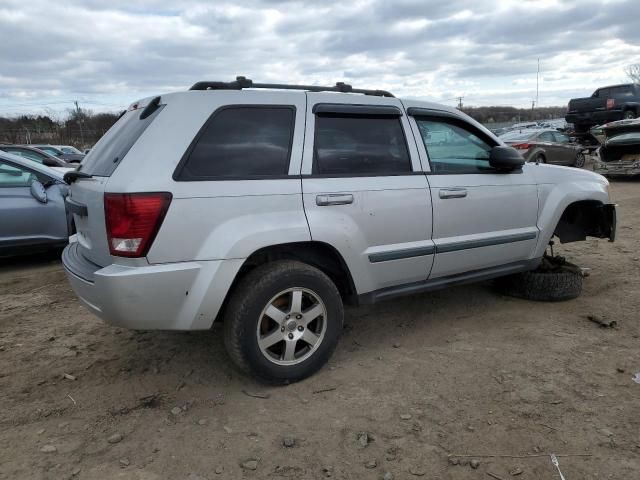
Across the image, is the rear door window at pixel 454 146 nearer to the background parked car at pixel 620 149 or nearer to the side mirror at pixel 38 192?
the side mirror at pixel 38 192

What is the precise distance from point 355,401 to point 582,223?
10.8 feet

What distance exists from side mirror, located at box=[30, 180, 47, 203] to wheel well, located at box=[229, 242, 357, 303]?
169 inches

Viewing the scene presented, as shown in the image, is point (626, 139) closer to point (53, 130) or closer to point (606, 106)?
point (606, 106)

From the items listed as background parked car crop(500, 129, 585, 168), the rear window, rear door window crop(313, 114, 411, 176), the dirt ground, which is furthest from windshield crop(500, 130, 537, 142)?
the rear window

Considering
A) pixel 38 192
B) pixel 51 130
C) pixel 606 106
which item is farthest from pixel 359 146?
pixel 51 130

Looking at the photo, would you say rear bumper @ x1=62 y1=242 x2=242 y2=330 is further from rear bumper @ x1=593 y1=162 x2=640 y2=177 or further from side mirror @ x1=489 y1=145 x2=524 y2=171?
rear bumper @ x1=593 y1=162 x2=640 y2=177

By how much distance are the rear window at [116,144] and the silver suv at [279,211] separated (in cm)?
2

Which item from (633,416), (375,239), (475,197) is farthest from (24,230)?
(633,416)

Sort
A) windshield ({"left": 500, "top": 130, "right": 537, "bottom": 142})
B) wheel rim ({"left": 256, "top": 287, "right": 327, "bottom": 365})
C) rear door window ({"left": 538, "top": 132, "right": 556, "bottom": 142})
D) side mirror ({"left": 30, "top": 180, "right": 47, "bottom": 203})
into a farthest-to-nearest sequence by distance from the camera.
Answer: rear door window ({"left": 538, "top": 132, "right": 556, "bottom": 142}) < windshield ({"left": 500, "top": 130, "right": 537, "bottom": 142}) < side mirror ({"left": 30, "top": 180, "right": 47, "bottom": 203}) < wheel rim ({"left": 256, "top": 287, "right": 327, "bottom": 365})

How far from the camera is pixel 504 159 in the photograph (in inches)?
155

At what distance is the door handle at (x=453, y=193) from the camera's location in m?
3.71

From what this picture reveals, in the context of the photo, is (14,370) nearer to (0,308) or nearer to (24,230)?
(0,308)

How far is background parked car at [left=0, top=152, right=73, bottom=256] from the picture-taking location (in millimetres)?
6094

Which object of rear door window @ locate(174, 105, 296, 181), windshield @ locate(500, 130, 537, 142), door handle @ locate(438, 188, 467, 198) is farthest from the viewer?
windshield @ locate(500, 130, 537, 142)
